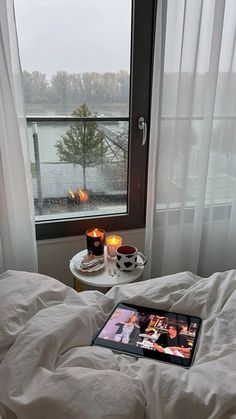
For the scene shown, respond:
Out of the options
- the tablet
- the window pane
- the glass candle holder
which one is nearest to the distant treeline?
the window pane

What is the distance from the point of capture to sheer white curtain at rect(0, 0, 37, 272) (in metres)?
1.30

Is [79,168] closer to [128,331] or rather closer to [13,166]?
[13,166]

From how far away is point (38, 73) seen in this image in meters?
1.55

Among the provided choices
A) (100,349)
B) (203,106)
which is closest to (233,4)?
(203,106)

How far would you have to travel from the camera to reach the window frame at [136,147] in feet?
5.14

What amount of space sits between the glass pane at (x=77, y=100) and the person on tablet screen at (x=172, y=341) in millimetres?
948

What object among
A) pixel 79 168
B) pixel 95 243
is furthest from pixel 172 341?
pixel 79 168

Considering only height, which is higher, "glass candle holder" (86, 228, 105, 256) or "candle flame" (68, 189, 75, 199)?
"candle flame" (68, 189, 75, 199)

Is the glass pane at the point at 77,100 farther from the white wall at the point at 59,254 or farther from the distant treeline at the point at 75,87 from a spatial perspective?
the white wall at the point at 59,254

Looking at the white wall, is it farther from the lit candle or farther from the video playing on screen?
the video playing on screen

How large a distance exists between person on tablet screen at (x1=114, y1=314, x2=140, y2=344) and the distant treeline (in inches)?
42.1

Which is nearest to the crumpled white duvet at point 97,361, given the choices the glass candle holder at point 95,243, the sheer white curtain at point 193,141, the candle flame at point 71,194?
the glass candle holder at point 95,243

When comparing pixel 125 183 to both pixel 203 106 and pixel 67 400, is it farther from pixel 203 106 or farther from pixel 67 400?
pixel 67 400

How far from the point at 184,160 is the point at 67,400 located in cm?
122
